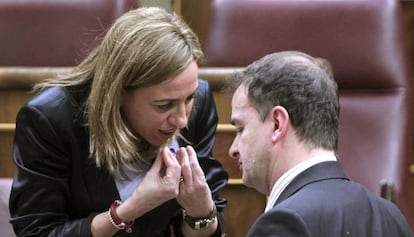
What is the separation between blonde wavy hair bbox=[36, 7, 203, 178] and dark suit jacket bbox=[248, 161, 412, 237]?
0.28 m

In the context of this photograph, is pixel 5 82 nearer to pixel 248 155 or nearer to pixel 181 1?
pixel 181 1

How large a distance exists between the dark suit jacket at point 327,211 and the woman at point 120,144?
270 mm

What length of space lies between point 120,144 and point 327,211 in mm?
375

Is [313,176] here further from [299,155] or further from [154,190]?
[154,190]

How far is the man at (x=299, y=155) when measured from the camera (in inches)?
26.3

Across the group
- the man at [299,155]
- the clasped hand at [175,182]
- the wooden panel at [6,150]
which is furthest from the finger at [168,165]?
the wooden panel at [6,150]

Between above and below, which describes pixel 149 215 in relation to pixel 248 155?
below

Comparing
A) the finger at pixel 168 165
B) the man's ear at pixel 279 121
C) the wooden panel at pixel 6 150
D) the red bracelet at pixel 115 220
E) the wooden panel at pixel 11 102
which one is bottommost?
the wooden panel at pixel 6 150

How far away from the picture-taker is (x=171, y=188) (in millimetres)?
954

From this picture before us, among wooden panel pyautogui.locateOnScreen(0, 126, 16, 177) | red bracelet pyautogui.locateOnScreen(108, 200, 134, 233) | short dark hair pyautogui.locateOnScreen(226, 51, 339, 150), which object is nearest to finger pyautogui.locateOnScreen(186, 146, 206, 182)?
red bracelet pyautogui.locateOnScreen(108, 200, 134, 233)

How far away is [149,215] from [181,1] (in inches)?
33.9

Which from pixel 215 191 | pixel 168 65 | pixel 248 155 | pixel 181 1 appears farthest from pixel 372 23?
pixel 248 155

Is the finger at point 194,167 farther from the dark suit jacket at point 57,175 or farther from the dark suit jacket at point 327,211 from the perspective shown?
the dark suit jacket at point 327,211

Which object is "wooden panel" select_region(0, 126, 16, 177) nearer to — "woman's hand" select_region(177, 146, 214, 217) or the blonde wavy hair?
the blonde wavy hair
